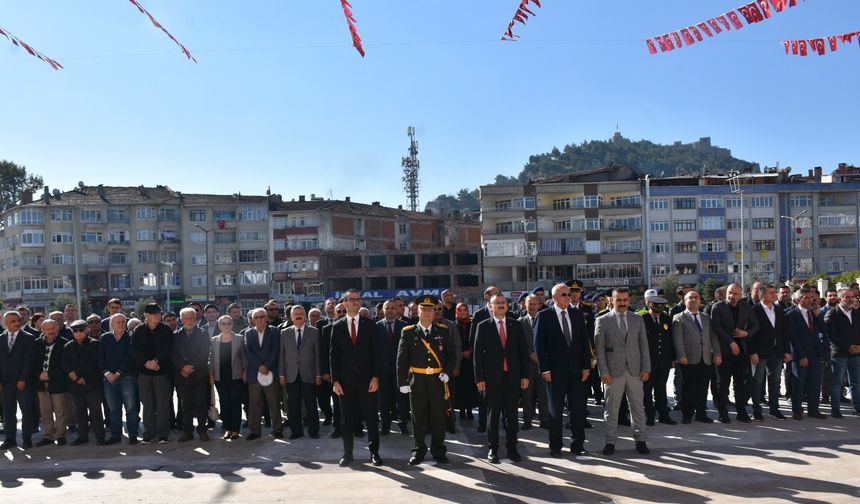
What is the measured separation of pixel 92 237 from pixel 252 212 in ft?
46.2

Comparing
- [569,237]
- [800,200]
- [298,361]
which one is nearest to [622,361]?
[298,361]

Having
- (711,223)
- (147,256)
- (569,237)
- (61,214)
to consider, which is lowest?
(147,256)

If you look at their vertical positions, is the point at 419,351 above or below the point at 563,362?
above

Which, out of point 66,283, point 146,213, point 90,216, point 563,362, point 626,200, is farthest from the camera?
point 146,213

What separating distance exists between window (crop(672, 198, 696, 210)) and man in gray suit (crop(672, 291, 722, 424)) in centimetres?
5509

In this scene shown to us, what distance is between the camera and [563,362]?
899 cm

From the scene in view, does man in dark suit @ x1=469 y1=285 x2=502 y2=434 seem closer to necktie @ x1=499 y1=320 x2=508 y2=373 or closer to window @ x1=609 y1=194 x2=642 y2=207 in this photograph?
necktie @ x1=499 y1=320 x2=508 y2=373

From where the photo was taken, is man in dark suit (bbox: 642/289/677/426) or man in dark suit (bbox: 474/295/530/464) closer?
man in dark suit (bbox: 474/295/530/464)

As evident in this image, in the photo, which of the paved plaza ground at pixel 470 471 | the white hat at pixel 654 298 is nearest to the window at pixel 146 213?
the paved plaza ground at pixel 470 471

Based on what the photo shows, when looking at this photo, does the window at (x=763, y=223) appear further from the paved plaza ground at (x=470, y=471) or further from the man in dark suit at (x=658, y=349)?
the paved plaza ground at (x=470, y=471)

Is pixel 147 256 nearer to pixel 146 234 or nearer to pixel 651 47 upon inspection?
pixel 146 234

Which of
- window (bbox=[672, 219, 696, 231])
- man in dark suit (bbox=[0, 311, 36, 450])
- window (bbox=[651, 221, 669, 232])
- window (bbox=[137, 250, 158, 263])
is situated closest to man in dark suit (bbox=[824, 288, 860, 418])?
man in dark suit (bbox=[0, 311, 36, 450])

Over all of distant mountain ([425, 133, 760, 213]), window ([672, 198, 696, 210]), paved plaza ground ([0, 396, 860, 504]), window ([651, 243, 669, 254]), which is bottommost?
paved plaza ground ([0, 396, 860, 504])

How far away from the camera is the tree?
87.8 m
